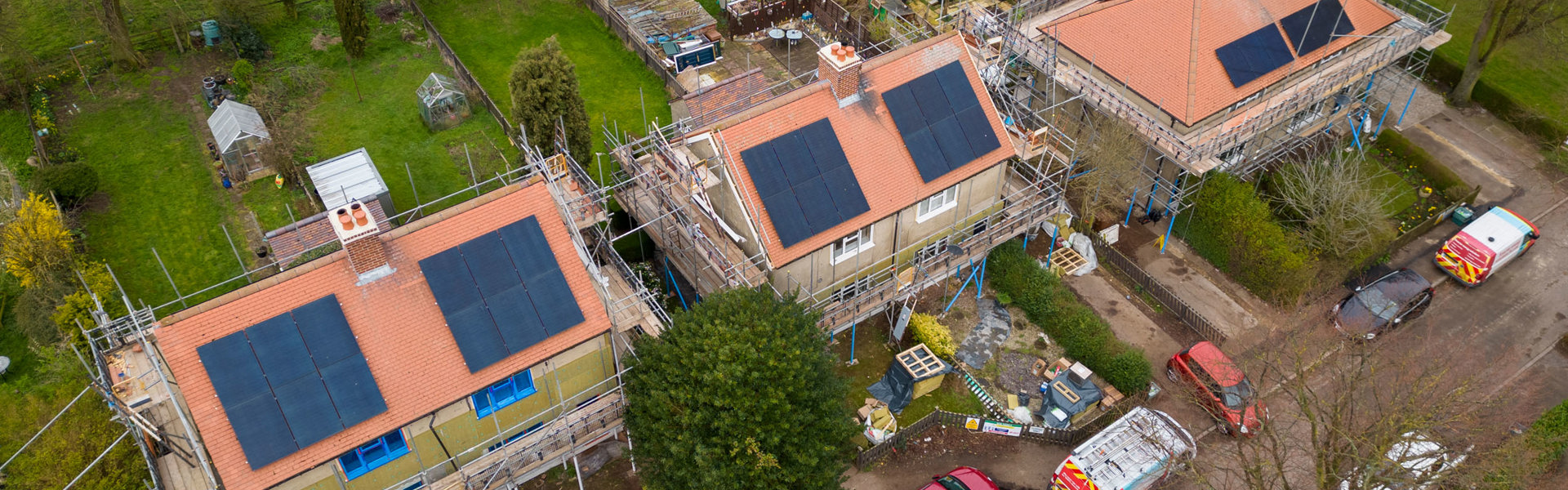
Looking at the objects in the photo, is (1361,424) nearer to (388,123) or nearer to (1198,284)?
(1198,284)

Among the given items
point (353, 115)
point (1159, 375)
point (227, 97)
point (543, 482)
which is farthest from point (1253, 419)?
point (227, 97)

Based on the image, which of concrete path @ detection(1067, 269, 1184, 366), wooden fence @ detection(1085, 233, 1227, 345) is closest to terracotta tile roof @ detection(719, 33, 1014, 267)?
concrete path @ detection(1067, 269, 1184, 366)

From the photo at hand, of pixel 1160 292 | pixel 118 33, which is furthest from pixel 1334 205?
pixel 118 33

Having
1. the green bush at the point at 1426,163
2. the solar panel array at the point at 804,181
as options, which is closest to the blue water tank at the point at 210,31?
the solar panel array at the point at 804,181

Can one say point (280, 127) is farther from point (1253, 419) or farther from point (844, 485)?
point (1253, 419)

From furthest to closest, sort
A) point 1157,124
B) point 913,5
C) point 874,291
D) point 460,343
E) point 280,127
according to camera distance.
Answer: point 913,5
point 280,127
point 1157,124
point 874,291
point 460,343

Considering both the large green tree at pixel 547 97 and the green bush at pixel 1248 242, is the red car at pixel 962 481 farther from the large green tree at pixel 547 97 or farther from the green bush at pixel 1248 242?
the large green tree at pixel 547 97
